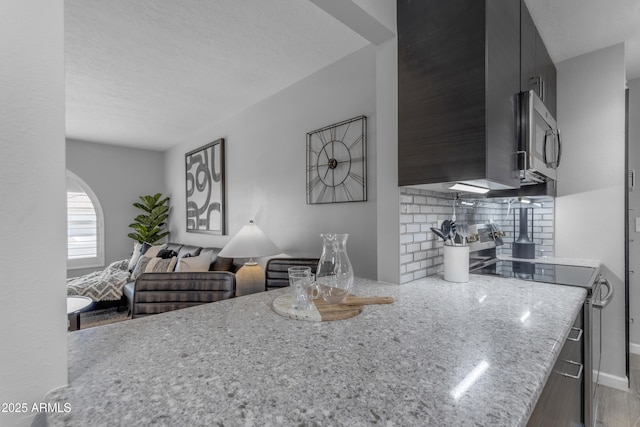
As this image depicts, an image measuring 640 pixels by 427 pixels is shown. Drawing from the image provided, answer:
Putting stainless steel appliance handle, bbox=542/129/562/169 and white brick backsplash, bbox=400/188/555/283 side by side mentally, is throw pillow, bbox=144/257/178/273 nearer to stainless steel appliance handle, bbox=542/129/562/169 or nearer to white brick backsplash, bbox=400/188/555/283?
white brick backsplash, bbox=400/188/555/283

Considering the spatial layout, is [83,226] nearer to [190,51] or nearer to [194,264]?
[194,264]

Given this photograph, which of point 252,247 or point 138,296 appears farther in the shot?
point 252,247

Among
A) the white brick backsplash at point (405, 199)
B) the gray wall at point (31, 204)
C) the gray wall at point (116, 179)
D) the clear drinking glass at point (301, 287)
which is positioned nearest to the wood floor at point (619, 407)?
the white brick backsplash at point (405, 199)

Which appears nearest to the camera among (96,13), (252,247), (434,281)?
(434,281)

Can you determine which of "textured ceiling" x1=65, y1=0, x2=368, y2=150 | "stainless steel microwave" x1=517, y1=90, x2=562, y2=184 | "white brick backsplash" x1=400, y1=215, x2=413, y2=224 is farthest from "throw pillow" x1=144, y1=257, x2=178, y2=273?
"stainless steel microwave" x1=517, y1=90, x2=562, y2=184

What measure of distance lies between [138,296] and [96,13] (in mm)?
1695

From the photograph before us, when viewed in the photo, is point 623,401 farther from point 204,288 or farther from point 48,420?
point 48,420

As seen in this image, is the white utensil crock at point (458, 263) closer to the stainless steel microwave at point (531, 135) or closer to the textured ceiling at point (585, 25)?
the stainless steel microwave at point (531, 135)

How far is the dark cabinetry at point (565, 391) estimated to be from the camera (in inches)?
31.1

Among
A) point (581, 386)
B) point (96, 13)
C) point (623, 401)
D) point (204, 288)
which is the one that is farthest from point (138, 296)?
point (623, 401)

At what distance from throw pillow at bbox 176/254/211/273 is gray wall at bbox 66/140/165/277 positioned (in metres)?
2.05

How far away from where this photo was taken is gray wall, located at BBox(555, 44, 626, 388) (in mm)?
2006

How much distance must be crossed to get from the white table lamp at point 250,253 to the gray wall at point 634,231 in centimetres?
290

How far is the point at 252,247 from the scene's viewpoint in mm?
2520
